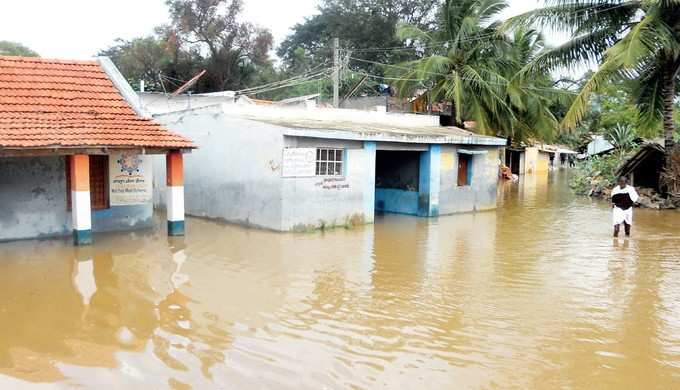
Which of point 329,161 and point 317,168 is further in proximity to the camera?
point 329,161

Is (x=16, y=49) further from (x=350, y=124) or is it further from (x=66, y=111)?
(x=66, y=111)

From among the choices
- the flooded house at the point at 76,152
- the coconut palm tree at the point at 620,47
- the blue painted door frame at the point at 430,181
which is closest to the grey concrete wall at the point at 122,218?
the flooded house at the point at 76,152

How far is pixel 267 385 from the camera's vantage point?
5.45 m

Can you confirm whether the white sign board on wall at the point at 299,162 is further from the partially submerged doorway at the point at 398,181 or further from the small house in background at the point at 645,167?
the small house in background at the point at 645,167

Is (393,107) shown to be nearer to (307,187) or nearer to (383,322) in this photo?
(307,187)

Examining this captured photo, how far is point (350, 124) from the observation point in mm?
17672

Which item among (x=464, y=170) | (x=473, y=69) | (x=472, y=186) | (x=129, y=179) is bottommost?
(x=472, y=186)

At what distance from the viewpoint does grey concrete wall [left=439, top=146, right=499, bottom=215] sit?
18.2 m

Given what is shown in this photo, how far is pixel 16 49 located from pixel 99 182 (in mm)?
34330

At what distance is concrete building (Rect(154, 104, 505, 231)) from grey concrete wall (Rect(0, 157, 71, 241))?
13.4 feet

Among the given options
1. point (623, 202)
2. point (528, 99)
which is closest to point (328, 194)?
point (623, 202)

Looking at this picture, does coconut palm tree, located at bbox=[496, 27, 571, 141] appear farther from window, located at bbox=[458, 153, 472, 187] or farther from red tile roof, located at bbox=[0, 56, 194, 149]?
red tile roof, located at bbox=[0, 56, 194, 149]

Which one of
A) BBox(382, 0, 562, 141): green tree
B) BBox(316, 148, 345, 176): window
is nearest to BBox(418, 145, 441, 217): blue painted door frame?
BBox(316, 148, 345, 176): window

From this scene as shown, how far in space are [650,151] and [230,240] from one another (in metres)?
17.6
